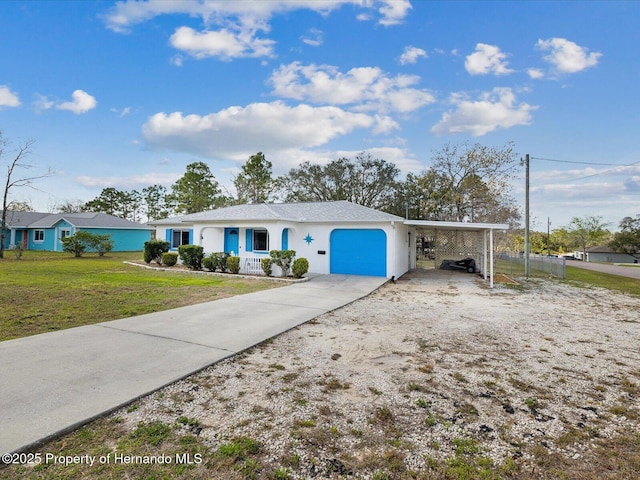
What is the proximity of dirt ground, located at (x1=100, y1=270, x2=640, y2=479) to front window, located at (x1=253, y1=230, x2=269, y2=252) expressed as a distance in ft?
30.0

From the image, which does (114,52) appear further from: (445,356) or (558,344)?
(558,344)

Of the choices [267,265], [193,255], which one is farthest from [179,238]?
[267,265]

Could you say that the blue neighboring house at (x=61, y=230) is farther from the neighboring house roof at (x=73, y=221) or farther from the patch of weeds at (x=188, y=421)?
the patch of weeds at (x=188, y=421)

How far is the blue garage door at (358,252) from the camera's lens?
1345cm

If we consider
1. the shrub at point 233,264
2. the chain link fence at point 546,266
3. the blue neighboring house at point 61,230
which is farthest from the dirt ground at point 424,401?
the blue neighboring house at point 61,230

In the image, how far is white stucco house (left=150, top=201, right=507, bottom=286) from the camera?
1341 centimetres

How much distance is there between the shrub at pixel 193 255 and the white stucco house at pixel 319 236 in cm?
93

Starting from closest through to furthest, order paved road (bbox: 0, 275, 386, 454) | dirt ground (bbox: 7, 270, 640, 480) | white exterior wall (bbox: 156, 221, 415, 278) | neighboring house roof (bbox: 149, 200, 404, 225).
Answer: dirt ground (bbox: 7, 270, 640, 480) → paved road (bbox: 0, 275, 386, 454) → white exterior wall (bbox: 156, 221, 415, 278) → neighboring house roof (bbox: 149, 200, 404, 225)

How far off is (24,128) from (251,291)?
21.2m

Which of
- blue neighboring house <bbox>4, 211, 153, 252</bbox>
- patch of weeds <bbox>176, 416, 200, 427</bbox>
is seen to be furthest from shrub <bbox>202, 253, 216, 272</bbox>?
blue neighboring house <bbox>4, 211, 153, 252</bbox>

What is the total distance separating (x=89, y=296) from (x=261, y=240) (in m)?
7.53

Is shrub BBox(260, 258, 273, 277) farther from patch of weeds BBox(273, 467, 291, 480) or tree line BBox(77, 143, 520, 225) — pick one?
tree line BBox(77, 143, 520, 225)

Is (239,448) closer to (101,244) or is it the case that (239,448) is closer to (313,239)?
(313,239)

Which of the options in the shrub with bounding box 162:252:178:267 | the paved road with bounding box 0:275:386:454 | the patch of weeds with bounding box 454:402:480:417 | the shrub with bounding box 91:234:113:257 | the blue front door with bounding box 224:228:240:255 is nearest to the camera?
the paved road with bounding box 0:275:386:454
